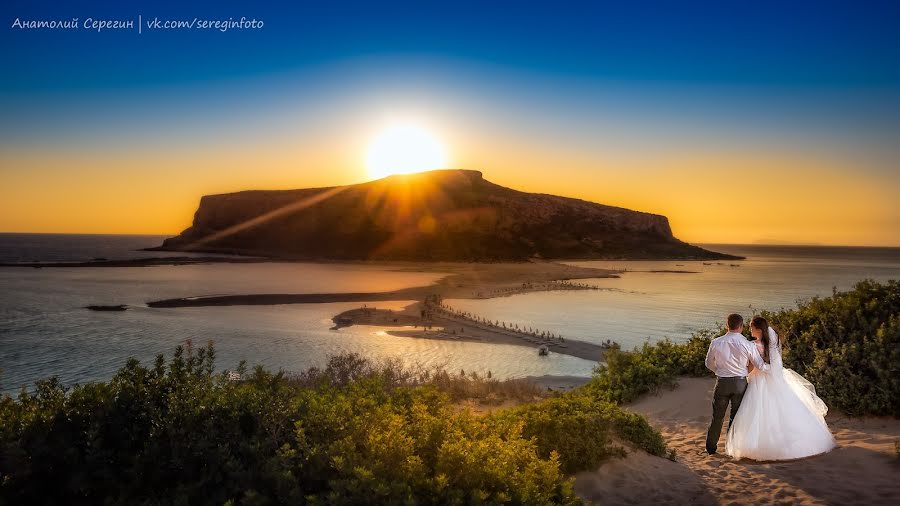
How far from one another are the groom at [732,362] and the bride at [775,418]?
0.52ft

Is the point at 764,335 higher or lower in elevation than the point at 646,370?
higher

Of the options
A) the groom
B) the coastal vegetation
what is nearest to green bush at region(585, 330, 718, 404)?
the groom

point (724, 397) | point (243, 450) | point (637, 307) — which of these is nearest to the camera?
point (243, 450)

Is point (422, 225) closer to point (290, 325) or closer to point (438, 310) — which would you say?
point (438, 310)

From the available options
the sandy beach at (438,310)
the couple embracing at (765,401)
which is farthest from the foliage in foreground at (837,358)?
the sandy beach at (438,310)

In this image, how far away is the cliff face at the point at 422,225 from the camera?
415 feet

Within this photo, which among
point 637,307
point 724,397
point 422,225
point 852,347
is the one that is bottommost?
point 637,307

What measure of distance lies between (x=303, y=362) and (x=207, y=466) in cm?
1752

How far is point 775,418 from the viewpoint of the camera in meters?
8.39

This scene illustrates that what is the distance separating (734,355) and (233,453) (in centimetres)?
747

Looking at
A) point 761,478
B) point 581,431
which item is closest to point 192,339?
point 581,431

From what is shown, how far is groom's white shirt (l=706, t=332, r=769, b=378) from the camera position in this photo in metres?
8.35

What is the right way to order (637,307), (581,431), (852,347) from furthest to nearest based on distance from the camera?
(637,307)
(852,347)
(581,431)

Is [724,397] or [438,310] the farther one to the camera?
[438,310]
